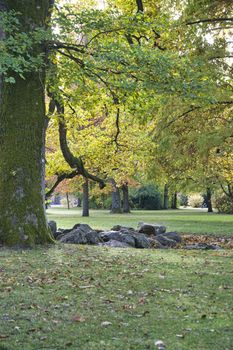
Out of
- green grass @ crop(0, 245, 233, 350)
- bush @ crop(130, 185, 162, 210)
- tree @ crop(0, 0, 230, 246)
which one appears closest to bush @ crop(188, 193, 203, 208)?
bush @ crop(130, 185, 162, 210)

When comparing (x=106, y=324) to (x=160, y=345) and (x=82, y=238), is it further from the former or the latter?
(x=82, y=238)

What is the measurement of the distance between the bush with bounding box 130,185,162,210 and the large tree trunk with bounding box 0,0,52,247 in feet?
142

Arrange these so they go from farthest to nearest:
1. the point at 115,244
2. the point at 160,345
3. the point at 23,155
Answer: the point at 115,244, the point at 23,155, the point at 160,345

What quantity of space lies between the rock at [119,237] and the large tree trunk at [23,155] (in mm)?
2949

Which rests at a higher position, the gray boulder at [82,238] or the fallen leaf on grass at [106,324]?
the gray boulder at [82,238]

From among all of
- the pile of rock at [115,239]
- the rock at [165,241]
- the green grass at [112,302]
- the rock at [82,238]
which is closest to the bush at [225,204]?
the rock at [165,241]

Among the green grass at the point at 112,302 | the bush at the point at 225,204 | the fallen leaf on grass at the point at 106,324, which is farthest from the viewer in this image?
the bush at the point at 225,204

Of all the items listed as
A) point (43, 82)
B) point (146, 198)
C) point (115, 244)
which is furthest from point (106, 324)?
point (146, 198)

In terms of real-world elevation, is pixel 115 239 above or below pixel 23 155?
below

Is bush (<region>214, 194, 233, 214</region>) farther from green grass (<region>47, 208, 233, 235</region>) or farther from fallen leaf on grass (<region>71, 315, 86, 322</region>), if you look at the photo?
fallen leaf on grass (<region>71, 315, 86, 322</region>)

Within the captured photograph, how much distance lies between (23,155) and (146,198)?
150ft

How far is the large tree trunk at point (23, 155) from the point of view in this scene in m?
10.9

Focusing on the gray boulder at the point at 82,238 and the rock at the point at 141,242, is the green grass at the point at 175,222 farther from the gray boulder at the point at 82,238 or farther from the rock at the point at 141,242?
the gray boulder at the point at 82,238

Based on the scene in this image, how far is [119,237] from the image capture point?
14062 mm
